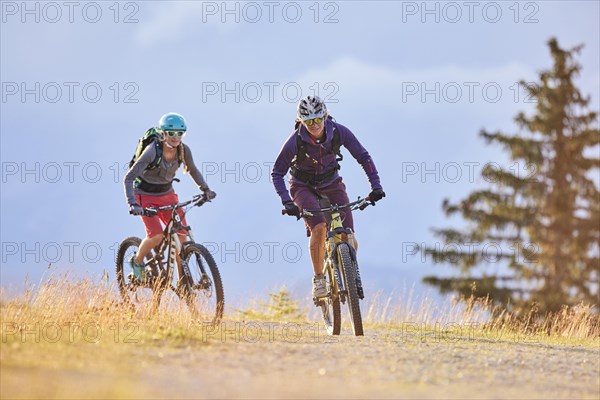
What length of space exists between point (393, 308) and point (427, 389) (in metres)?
8.88

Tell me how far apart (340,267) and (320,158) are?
1342 millimetres

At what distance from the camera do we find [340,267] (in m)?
9.34

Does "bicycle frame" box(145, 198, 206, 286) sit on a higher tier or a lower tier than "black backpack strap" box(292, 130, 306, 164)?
lower

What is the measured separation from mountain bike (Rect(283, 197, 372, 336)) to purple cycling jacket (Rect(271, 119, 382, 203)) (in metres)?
0.41

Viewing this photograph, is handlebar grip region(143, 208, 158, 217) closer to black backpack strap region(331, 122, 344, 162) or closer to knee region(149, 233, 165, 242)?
knee region(149, 233, 165, 242)

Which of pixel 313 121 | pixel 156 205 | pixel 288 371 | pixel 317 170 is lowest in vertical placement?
pixel 288 371

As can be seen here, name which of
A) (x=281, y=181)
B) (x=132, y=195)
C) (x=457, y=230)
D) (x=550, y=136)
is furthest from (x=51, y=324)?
(x=550, y=136)

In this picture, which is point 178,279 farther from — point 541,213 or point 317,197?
point 541,213

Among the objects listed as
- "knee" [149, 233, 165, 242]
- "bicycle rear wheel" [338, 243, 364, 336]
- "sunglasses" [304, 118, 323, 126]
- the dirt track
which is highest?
"sunglasses" [304, 118, 323, 126]

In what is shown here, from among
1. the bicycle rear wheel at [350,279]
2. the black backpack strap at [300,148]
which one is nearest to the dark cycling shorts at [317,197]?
the black backpack strap at [300,148]

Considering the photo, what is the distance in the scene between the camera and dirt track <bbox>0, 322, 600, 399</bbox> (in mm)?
5523

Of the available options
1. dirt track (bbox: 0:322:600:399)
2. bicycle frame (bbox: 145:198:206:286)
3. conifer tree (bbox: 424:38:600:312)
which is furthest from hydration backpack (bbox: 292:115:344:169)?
conifer tree (bbox: 424:38:600:312)

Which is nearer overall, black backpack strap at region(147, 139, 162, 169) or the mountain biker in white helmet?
the mountain biker in white helmet

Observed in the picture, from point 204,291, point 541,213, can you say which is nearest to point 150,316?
point 204,291
